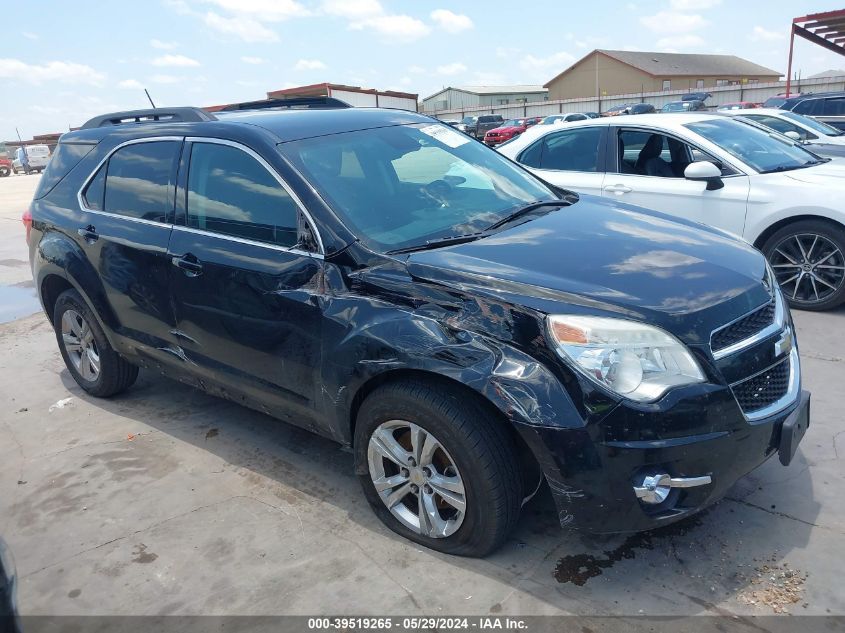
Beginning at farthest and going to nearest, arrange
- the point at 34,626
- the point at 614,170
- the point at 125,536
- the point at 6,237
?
the point at 6,237, the point at 614,170, the point at 125,536, the point at 34,626

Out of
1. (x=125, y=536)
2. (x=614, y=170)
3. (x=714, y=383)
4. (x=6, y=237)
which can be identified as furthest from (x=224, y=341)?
(x=6, y=237)

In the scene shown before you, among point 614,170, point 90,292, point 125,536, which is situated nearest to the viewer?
point 125,536

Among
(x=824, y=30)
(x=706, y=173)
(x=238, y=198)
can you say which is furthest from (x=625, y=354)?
(x=824, y=30)

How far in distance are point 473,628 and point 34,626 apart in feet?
5.64

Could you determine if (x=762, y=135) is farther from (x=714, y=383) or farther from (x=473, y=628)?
(x=473, y=628)

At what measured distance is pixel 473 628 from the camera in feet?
8.05

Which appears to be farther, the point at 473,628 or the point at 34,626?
the point at 34,626

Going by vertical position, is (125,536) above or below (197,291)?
below

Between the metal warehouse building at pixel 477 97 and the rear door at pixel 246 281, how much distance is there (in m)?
76.4

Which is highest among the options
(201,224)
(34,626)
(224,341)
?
(201,224)

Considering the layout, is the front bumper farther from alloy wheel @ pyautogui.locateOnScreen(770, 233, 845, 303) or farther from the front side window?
alloy wheel @ pyautogui.locateOnScreen(770, 233, 845, 303)

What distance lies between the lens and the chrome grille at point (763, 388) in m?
2.49

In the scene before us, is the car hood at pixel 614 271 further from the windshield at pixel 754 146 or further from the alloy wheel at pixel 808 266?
the windshield at pixel 754 146

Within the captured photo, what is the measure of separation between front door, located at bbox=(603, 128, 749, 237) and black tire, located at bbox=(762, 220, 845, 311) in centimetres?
35
